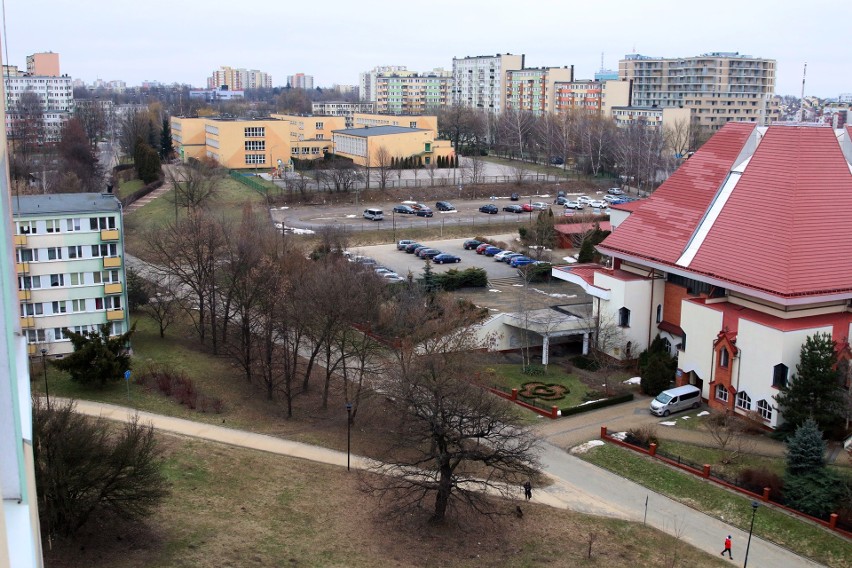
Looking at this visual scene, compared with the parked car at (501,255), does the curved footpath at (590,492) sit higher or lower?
lower

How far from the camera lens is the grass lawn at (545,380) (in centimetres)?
3259

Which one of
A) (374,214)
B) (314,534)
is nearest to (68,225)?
(314,534)

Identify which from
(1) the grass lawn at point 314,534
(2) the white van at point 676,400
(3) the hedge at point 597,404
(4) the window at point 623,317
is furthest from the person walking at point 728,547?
(4) the window at point 623,317

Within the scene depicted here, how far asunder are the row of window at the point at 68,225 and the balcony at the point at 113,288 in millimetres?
2358

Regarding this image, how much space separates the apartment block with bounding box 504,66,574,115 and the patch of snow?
105924mm

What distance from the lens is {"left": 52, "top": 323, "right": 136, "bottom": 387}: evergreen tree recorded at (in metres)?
29.9

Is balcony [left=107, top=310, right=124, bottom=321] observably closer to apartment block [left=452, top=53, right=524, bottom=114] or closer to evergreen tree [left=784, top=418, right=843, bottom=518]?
evergreen tree [left=784, top=418, right=843, bottom=518]

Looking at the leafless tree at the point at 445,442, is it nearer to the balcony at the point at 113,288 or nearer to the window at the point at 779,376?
the window at the point at 779,376

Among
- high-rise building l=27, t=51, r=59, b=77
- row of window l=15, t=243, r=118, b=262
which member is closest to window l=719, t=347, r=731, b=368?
row of window l=15, t=243, r=118, b=262

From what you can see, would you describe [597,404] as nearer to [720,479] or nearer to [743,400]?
[743,400]

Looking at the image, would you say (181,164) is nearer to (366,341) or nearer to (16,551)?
(366,341)

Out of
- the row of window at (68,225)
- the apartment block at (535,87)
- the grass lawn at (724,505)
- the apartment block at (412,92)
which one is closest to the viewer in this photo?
the grass lawn at (724,505)

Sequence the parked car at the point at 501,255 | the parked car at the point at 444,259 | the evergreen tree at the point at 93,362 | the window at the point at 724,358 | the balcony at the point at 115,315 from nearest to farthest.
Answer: the evergreen tree at the point at 93,362 → the window at the point at 724,358 → the balcony at the point at 115,315 → the parked car at the point at 444,259 → the parked car at the point at 501,255

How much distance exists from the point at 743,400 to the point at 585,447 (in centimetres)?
716
